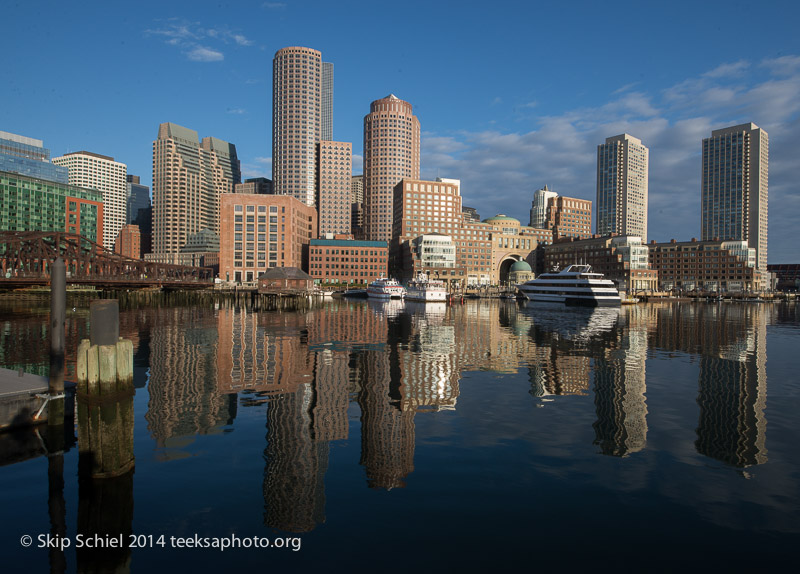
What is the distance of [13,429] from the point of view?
1567 centimetres

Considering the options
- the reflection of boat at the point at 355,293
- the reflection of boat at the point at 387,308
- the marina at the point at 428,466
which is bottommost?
the marina at the point at 428,466

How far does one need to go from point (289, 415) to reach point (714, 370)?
88.0ft

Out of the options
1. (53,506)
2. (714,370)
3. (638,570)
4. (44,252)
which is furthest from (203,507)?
(44,252)

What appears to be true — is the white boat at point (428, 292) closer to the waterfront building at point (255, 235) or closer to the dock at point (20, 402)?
the waterfront building at point (255, 235)

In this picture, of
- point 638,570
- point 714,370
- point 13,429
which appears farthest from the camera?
point 714,370

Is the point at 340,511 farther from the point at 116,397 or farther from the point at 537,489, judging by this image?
the point at 116,397

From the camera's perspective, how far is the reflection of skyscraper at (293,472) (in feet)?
37.2

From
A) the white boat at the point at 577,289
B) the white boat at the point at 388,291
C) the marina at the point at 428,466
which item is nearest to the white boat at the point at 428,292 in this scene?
the white boat at the point at 388,291

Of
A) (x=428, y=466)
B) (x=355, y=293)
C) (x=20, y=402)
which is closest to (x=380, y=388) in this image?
(x=428, y=466)

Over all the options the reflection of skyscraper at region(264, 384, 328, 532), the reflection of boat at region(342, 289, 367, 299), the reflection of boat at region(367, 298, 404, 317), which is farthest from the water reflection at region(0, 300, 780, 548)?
the reflection of boat at region(342, 289, 367, 299)

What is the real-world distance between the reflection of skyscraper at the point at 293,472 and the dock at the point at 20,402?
7.60 meters

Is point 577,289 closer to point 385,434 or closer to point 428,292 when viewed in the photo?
point 428,292

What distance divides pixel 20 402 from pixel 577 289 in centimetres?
12150

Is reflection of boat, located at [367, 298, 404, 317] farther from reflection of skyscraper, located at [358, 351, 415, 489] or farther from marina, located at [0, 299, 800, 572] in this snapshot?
reflection of skyscraper, located at [358, 351, 415, 489]
